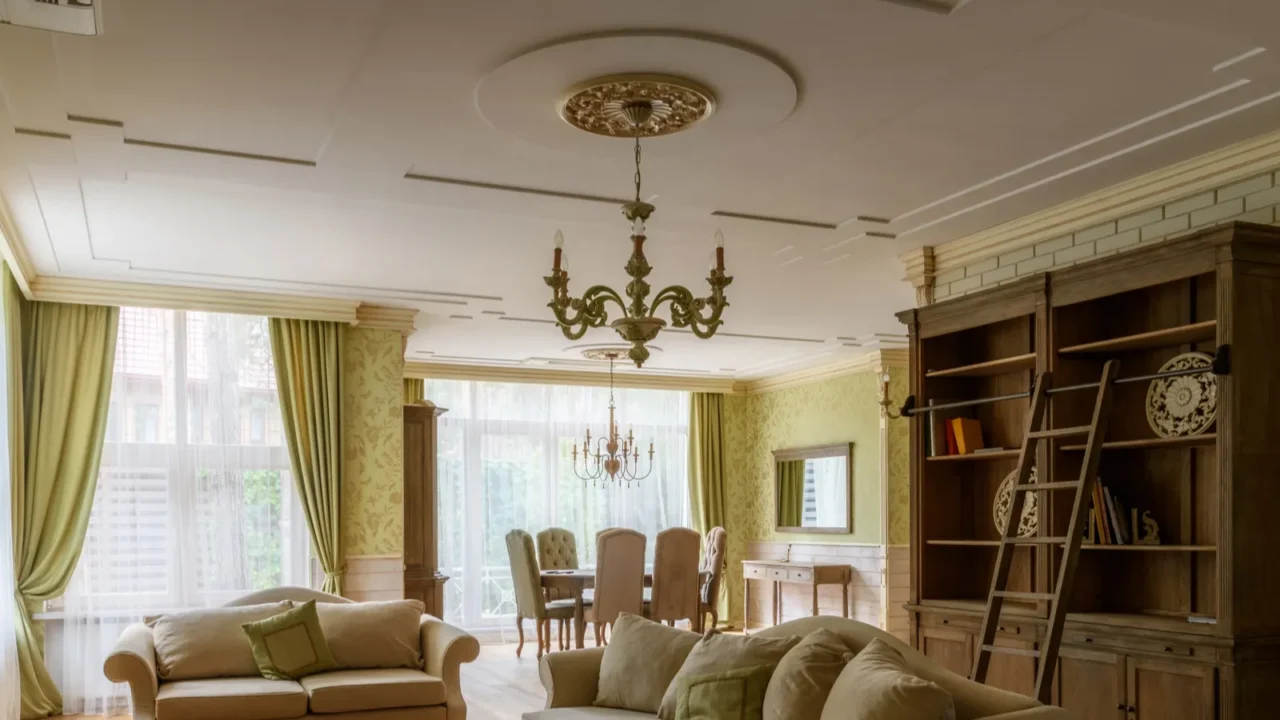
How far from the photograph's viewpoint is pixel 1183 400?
448 centimetres

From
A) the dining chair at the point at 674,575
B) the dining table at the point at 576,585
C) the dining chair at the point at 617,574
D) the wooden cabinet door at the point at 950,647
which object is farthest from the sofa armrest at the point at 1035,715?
the dining table at the point at 576,585

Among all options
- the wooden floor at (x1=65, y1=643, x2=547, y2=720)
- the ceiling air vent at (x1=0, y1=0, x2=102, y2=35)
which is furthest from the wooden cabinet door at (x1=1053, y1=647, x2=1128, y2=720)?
the ceiling air vent at (x1=0, y1=0, x2=102, y2=35)

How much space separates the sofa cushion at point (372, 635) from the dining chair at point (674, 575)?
136 inches

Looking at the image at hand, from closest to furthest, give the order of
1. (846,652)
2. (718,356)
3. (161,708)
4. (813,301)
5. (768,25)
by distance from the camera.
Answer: (768,25) < (846,652) < (161,708) < (813,301) < (718,356)

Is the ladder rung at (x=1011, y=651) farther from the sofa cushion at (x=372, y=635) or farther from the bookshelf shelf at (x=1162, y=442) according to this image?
the sofa cushion at (x=372, y=635)

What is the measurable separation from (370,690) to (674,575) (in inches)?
167

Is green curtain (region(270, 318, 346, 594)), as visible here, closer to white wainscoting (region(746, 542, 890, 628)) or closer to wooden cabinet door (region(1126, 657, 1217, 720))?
white wainscoting (region(746, 542, 890, 628))

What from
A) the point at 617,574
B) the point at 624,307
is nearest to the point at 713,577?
the point at 617,574

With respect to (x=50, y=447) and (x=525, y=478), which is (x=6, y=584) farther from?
(x=525, y=478)

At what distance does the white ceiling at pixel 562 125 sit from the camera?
3330 millimetres

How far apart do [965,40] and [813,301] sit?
15.0 feet

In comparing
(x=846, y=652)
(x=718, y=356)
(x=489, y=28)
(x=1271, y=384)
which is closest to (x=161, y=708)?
(x=846, y=652)

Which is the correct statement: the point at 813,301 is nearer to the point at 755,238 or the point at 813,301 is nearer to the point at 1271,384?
the point at 755,238

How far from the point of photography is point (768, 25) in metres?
3.32
